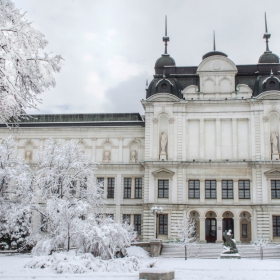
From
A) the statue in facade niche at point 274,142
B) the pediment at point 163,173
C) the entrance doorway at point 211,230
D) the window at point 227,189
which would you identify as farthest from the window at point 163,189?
the statue in facade niche at point 274,142

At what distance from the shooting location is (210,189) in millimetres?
44375

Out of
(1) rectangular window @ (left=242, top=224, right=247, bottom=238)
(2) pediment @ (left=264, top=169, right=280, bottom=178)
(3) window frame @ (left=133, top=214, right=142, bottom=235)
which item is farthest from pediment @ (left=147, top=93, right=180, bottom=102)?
(1) rectangular window @ (left=242, top=224, right=247, bottom=238)

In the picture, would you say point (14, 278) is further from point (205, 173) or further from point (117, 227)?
point (205, 173)

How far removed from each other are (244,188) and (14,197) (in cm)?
2219

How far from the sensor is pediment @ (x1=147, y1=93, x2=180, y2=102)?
1786 inches

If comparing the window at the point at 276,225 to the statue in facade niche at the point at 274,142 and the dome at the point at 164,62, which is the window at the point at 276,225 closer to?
the statue in facade niche at the point at 274,142

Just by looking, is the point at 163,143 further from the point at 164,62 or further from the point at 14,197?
the point at 14,197

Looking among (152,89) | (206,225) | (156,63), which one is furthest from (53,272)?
(156,63)

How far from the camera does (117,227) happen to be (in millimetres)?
27016

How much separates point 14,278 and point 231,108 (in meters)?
31.0

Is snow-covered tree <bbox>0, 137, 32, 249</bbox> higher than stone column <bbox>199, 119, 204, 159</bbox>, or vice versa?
stone column <bbox>199, 119, 204, 159</bbox>

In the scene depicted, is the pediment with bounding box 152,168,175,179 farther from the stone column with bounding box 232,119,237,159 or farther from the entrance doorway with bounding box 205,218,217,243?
the stone column with bounding box 232,119,237,159

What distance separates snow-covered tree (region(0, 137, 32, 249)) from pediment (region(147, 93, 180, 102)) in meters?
15.3

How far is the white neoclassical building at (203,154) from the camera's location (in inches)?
1713
